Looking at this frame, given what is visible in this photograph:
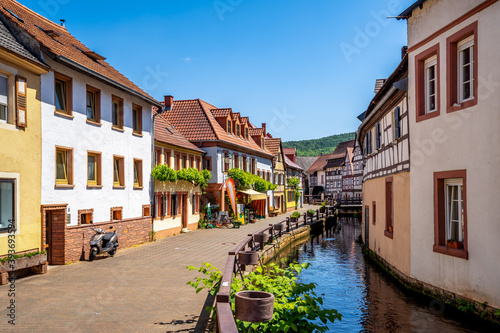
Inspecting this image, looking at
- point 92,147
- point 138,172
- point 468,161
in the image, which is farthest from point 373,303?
point 138,172

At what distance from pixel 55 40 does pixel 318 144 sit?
142 metres

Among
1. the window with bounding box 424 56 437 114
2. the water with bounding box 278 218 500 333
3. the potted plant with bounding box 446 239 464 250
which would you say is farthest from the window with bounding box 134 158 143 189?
the potted plant with bounding box 446 239 464 250

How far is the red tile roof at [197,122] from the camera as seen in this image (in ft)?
99.1

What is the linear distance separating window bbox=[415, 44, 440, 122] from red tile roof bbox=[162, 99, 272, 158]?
62.5ft

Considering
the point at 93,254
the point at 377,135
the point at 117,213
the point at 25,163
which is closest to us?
the point at 25,163

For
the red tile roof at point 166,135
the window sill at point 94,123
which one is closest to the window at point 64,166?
the window sill at point 94,123

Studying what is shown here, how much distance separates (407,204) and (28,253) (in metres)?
10.6

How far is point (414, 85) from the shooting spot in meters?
11.6

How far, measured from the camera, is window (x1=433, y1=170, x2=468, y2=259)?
31.9 ft

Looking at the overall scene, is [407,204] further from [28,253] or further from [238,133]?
[238,133]

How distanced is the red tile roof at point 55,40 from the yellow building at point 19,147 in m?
0.84

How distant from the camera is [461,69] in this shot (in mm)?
9898

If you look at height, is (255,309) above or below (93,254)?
above

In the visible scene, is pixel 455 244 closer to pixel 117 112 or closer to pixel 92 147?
pixel 92 147
